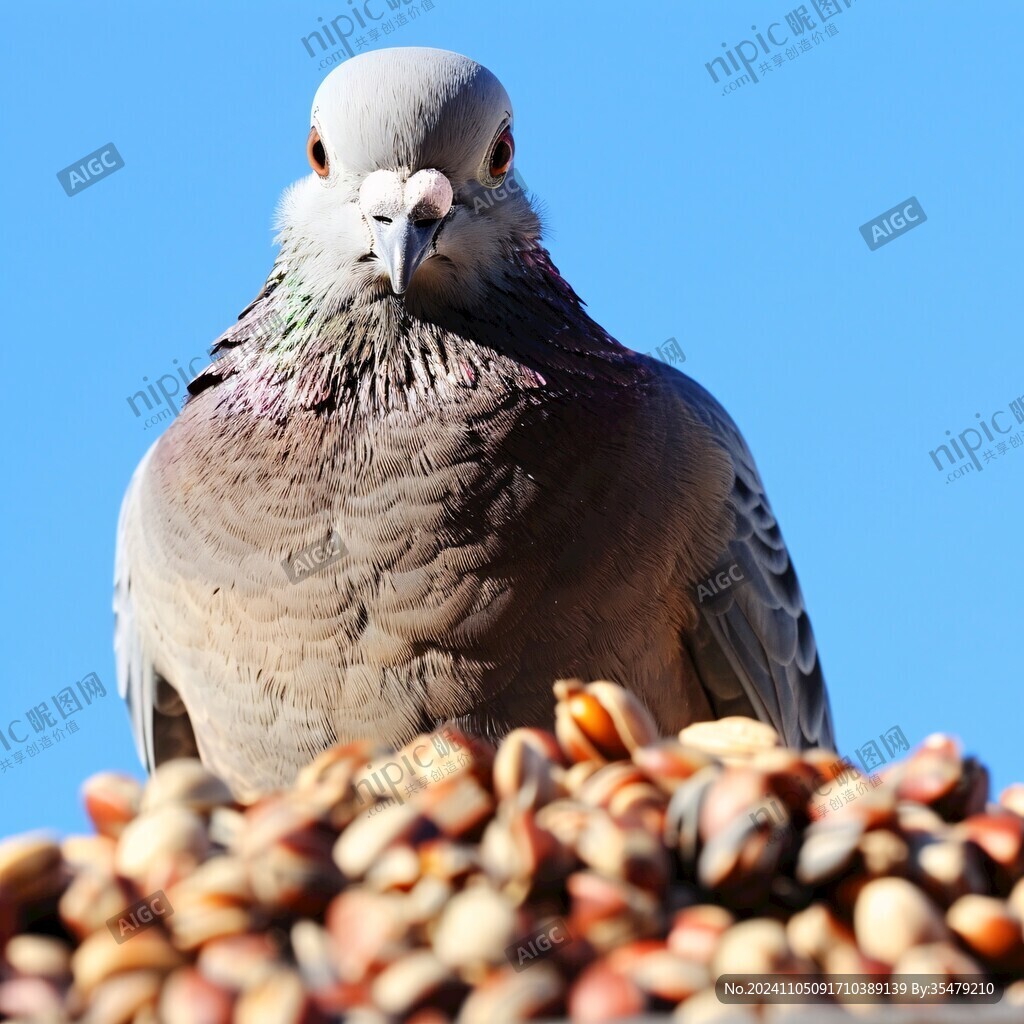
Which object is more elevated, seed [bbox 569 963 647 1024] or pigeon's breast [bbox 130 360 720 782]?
pigeon's breast [bbox 130 360 720 782]

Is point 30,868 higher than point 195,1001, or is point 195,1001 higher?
point 30,868

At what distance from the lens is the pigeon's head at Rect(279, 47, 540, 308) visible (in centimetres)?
425

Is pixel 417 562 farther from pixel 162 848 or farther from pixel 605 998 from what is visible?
pixel 605 998

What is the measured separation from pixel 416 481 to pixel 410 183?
96cm

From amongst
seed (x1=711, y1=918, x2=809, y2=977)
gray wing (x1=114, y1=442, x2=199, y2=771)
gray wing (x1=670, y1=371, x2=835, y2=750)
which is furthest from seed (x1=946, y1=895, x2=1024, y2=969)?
gray wing (x1=114, y1=442, x2=199, y2=771)

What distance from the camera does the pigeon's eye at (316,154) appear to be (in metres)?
4.67

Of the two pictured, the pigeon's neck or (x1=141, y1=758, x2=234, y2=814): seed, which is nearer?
(x1=141, y1=758, x2=234, y2=814): seed

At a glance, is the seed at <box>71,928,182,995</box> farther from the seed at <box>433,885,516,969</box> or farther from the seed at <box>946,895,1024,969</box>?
the seed at <box>946,895,1024,969</box>

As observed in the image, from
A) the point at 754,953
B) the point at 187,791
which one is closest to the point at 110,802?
the point at 187,791

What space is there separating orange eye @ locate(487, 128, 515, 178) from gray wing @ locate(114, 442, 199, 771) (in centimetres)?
165

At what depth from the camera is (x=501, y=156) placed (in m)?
4.63

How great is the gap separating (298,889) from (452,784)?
306 millimetres

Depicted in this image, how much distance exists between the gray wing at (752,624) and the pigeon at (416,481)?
0.05 m

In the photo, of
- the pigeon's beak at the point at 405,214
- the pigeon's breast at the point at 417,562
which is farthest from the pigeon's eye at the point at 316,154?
the pigeon's breast at the point at 417,562
